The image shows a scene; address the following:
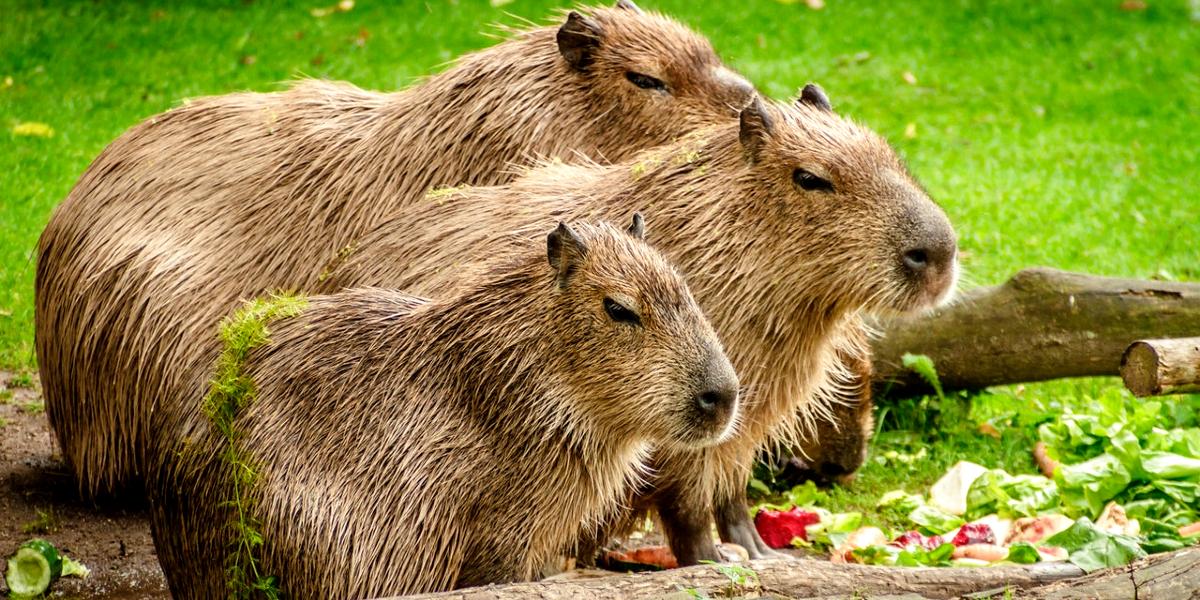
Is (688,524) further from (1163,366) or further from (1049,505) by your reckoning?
(1049,505)

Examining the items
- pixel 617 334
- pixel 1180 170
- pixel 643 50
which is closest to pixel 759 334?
pixel 617 334

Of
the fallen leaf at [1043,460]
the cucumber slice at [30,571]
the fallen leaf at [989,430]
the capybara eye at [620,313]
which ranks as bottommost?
the cucumber slice at [30,571]

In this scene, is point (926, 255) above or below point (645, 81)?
below

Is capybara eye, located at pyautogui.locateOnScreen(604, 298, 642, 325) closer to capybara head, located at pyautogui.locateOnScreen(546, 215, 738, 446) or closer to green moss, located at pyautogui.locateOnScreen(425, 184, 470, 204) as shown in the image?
capybara head, located at pyautogui.locateOnScreen(546, 215, 738, 446)

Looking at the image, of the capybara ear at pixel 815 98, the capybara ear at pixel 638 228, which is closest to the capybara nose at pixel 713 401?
the capybara ear at pixel 638 228

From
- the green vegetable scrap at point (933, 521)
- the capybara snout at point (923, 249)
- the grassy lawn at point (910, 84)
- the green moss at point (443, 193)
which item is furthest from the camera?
the grassy lawn at point (910, 84)

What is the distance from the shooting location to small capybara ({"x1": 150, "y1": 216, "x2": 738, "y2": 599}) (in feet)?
12.6

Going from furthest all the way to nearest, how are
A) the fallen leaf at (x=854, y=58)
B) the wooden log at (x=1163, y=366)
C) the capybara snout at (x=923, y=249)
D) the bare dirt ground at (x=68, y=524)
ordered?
the fallen leaf at (x=854, y=58) → the bare dirt ground at (x=68, y=524) → the wooden log at (x=1163, y=366) → the capybara snout at (x=923, y=249)

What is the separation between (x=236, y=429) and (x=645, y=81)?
2.18 m

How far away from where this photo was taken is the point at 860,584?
149 inches

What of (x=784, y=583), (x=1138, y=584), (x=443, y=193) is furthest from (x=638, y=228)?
(x=1138, y=584)

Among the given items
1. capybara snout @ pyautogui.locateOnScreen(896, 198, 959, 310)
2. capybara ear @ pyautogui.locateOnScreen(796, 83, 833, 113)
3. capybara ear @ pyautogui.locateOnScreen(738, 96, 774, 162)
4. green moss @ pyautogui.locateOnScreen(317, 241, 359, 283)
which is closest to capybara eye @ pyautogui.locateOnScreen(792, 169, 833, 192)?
capybara ear @ pyautogui.locateOnScreen(738, 96, 774, 162)

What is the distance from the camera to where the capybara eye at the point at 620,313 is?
3.84m

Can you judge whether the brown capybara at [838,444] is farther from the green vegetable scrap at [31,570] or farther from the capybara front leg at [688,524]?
the green vegetable scrap at [31,570]
